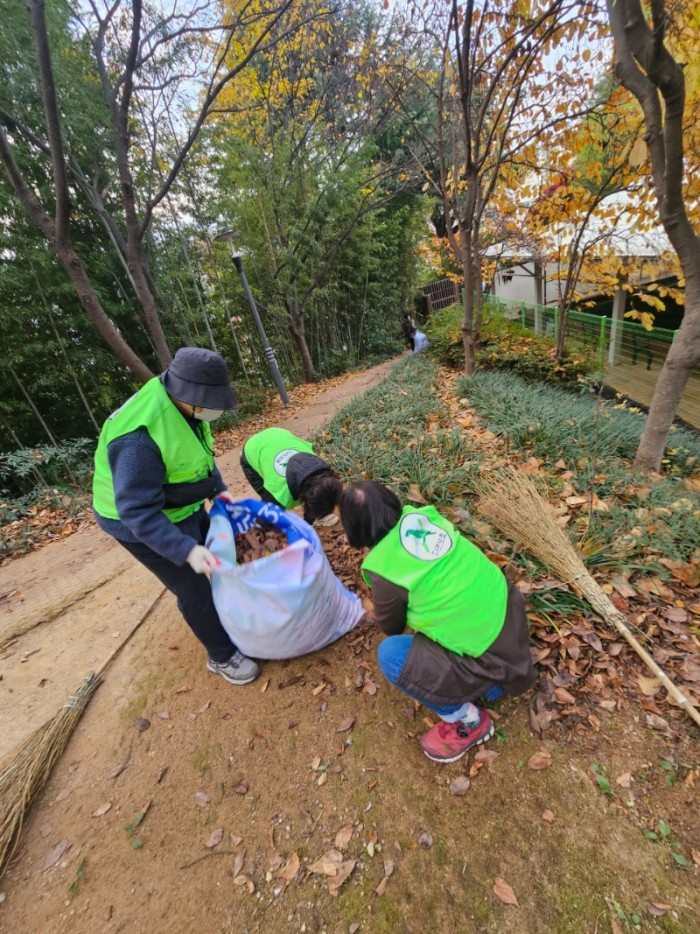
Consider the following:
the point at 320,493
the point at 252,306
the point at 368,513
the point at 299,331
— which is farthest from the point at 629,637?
the point at 299,331

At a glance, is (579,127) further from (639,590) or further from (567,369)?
(639,590)

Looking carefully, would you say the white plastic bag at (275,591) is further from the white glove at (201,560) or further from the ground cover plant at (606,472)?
the ground cover plant at (606,472)

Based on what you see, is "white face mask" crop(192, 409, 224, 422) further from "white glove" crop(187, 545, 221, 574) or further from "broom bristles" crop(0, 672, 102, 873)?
"broom bristles" crop(0, 672, 102, 873)

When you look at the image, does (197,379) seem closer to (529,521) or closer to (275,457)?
(275,457)

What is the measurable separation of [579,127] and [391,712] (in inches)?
251

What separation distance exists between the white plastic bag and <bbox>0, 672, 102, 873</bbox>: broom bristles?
0.88m

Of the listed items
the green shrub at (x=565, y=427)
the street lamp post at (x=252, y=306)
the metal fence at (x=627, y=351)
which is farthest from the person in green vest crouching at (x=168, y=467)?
the metal fence at (x=627, y=351)

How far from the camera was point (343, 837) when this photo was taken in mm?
1400

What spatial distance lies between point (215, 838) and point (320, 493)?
1442 millimetres

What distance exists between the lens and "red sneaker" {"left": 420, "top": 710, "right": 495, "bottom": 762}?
4.93ft

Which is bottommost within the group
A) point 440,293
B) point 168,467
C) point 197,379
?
point 168,467

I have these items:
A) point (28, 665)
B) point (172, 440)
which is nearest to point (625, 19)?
point (172, 440)

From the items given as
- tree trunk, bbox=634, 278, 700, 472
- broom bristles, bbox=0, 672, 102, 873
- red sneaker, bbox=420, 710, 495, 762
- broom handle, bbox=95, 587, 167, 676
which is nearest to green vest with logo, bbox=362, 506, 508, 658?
red sneaker, bbox=420, 710, 495, 762

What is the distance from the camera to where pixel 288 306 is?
32.7 feet
